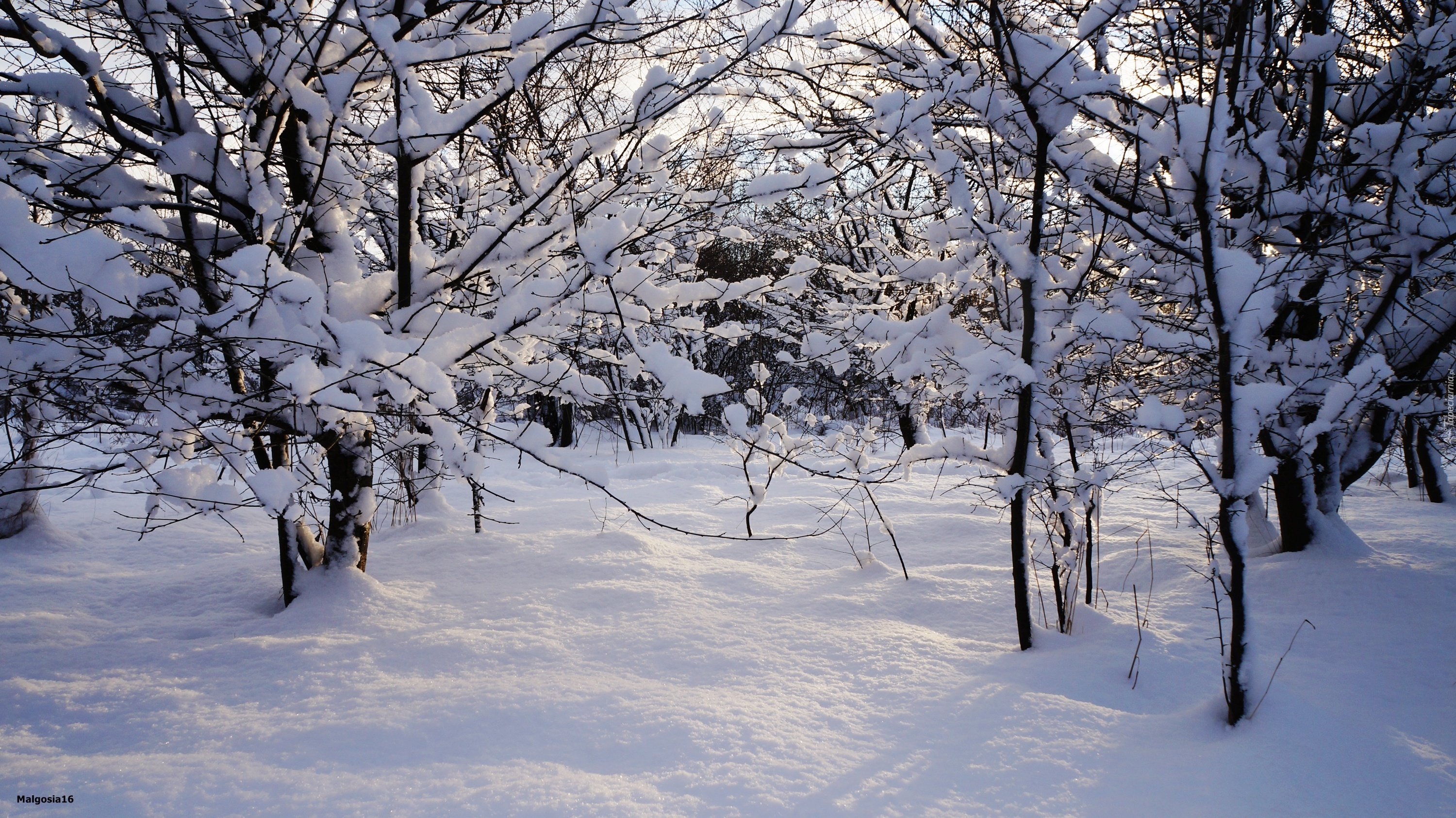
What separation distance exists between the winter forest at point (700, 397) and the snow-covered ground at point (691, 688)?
2 centimetres

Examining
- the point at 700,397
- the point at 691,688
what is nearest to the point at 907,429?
the point at 691,688

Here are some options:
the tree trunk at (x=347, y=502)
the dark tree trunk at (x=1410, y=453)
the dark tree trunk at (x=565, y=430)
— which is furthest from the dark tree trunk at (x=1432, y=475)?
the dark tree trunk at (x=565, y=430)

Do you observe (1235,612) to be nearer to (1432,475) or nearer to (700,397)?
(700,397)

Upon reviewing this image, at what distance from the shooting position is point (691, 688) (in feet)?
7.92

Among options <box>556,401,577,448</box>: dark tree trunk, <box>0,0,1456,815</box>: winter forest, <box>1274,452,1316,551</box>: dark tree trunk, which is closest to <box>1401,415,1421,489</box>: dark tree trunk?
<box>0,0,1456,815</box>: winter forest

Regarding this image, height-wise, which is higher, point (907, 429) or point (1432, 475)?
point (907, 429)

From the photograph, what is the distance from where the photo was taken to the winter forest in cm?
191

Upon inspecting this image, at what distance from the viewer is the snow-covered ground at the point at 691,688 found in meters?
1.77

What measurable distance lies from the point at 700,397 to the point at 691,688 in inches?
47.3

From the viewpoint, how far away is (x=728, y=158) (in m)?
3.22

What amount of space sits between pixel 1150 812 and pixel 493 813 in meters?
1.73

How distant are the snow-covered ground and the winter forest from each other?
0.02 m

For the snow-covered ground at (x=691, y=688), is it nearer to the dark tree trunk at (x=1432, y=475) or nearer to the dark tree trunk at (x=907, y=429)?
the dark tree trunk at (x=1432, y=475)

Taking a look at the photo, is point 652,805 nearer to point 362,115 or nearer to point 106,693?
point 106,693
